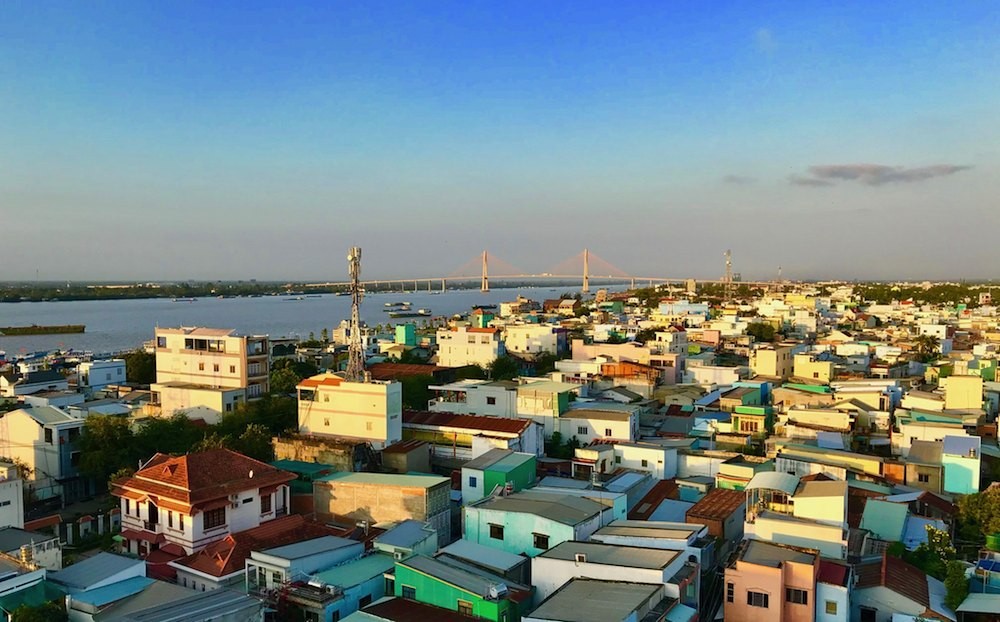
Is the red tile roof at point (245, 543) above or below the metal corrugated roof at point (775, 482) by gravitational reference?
below

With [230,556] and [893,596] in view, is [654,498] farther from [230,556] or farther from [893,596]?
[230,556]

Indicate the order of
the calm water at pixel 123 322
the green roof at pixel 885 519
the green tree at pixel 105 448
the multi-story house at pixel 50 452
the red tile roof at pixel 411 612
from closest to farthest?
the red tile roof at pixel 411 612
the green roof at pixel 885 519
the green tree at pixel 105 448
the multi-story house at pixel 50 452
the calm water at pixel 123 322

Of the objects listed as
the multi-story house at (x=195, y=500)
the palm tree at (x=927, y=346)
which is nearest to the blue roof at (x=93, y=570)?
the multi-story house at (x=195, y=500)

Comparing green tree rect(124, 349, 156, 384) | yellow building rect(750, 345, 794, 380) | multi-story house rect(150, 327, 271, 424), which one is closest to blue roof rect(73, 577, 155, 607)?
multi-story house rect(150, 327, 271, 424)

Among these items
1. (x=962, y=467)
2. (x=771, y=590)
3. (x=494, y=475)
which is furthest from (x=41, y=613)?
(x=962, y=467)

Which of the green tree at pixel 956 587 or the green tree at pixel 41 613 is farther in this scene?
the green tree at pixel 956 587

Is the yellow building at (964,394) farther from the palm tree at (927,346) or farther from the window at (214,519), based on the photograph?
the window at (214,519)
